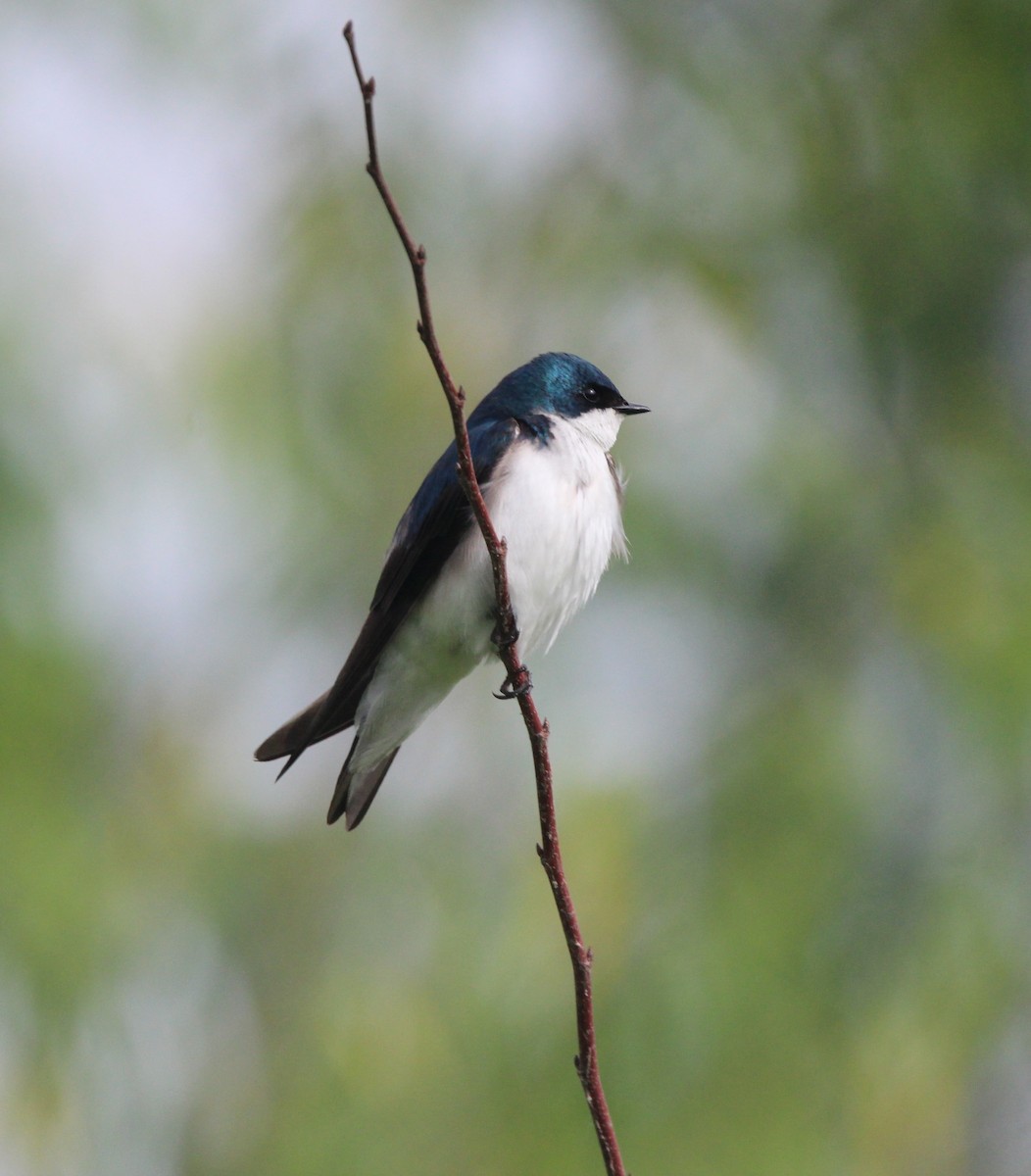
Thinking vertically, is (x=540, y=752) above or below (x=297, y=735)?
below

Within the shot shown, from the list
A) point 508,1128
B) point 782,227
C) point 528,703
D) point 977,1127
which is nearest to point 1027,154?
point 782,227

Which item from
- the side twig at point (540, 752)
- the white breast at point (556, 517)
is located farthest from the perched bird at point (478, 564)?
the side twig at point (540, 752)

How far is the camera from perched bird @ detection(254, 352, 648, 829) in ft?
9.51

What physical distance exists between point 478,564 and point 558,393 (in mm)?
465

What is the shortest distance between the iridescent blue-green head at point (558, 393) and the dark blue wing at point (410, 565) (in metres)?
0.12

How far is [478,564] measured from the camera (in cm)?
290

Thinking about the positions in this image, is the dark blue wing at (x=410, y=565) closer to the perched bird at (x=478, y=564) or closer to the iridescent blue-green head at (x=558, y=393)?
the perched bird at (x=478, y=564)

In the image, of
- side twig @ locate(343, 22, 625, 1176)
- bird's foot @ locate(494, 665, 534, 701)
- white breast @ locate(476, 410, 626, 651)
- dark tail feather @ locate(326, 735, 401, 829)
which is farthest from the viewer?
dark tail feather @ locate(326, 735, 401, 829)

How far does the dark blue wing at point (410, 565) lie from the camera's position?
2939 mm

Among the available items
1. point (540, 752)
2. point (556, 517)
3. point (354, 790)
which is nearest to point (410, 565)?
point (556, 517)

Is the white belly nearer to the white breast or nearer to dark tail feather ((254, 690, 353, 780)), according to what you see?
the white breast

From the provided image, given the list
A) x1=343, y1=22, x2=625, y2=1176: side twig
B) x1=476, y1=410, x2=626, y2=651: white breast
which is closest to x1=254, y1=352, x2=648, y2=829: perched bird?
x1=476, y1=410, x2=626, y2=651: white breast

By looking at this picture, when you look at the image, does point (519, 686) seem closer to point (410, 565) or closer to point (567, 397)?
point (410, 565)

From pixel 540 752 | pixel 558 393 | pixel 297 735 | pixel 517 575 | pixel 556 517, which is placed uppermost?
pixel 558 393
